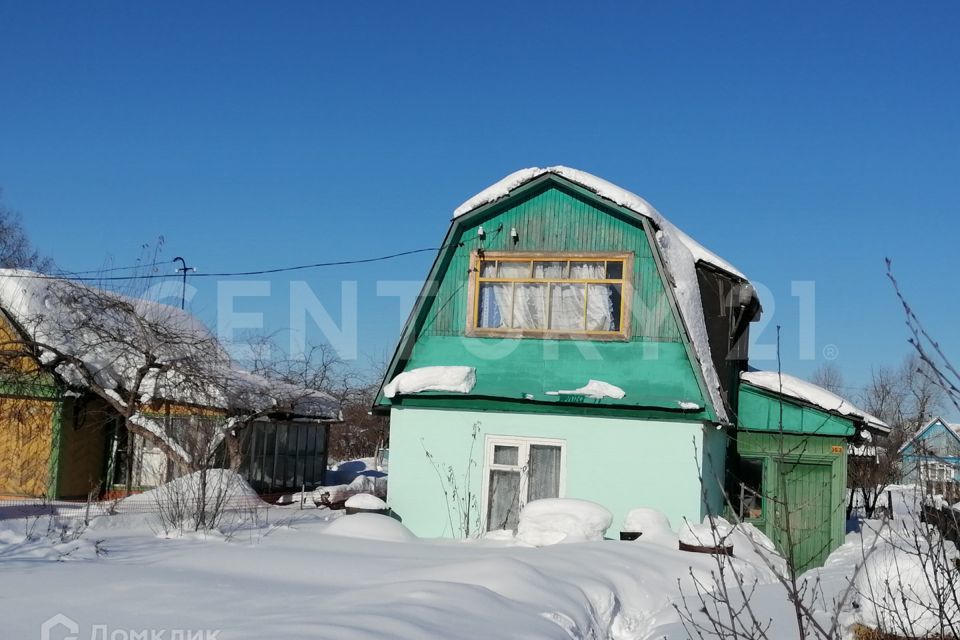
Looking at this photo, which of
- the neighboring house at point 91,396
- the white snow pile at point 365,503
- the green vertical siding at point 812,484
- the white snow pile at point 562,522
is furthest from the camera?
the neighboring house at point 91,396

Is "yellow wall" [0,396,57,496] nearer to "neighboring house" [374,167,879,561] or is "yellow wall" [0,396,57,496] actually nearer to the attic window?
"neighboring house" [374,167,879,561]

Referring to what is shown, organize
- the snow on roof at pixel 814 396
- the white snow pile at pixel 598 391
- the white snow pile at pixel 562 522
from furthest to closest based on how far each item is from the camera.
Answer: the snow on roof at pixel 814 396
the white snow pile at pixel 598 391
the white snow pile at pixel 562 522

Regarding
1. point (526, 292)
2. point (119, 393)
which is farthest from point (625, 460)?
point (119, 393)

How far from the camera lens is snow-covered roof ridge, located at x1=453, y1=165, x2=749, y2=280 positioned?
42.7ft

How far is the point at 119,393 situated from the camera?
18641 millimetres

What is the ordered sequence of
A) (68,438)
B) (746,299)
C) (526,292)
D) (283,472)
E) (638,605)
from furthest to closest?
(283,472)
(68,438)
(746,299)
(526,292)
(638,605)

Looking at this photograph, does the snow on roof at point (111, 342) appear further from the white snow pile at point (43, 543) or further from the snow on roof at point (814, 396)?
the snow on roof at point (814, 396)

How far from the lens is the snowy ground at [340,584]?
589 cm

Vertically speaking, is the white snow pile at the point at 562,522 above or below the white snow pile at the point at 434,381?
below

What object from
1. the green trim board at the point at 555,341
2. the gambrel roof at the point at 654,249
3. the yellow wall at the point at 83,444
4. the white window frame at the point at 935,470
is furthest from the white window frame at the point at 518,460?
the yellow wall at the point at 83,444

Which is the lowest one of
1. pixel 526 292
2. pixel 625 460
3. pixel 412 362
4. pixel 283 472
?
pixel 283 472

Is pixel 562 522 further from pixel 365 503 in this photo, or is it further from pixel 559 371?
pixel 365 503

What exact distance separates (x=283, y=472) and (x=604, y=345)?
12153 millimetres

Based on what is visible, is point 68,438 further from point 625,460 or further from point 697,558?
point 697,558
